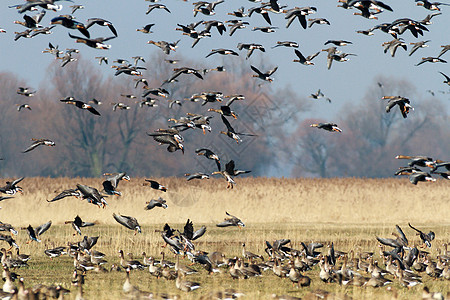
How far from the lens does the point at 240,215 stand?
34531mm

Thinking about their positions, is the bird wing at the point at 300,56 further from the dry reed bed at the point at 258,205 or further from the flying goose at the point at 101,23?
the dry reed bed at the point at 258,205

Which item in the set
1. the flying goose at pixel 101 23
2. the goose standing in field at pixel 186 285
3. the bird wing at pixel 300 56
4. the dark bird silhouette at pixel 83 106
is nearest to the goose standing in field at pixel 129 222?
the dark bird silhouette at pixel 83 106

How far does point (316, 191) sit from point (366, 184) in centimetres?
504

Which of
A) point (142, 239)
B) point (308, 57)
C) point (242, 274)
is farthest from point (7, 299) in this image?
point (142, 239)

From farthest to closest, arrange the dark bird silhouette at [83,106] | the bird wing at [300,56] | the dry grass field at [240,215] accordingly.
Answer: the dry grass field at [240,215] < the bird wing at [300,56] < the dark bird silhouette at [83,106]

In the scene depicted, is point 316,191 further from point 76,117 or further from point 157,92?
point 76,117

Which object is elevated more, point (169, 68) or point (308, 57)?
point (169, 68)

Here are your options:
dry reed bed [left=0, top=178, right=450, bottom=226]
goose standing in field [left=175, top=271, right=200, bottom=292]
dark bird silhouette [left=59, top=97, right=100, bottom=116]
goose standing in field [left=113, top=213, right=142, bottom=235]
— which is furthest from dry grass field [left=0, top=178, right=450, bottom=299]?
dark bird silhouette [left=59, top=97, right=100, bottom=116]

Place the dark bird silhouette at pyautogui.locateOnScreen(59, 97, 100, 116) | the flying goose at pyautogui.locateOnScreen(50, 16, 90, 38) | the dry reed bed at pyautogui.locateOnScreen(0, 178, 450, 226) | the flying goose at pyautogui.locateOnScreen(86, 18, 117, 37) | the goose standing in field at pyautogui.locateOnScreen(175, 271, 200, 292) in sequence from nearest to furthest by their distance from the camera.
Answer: the goose standing in field at pyautogui.locateOnScreen(175, 271, 200, 292), the flying goose at pyautogui.locateOnScreen(50, 16, 90, 38), the dark bird silhouette at pyautogui.locateOnScreen(59, 97, 100, 116), the flying goose at pyautogui.locateOnScreen(86, 18, 117, 37), the dry reed bed at pyautogui.locateOnScreen(0, 178, 450, 226)

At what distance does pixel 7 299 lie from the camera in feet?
43.1

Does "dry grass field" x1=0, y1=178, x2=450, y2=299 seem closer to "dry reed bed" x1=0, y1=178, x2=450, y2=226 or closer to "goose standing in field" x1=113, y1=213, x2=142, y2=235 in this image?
"dry reed bed" x1=0, y1=178, x2=450, y2=226

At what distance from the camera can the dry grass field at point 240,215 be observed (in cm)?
2162

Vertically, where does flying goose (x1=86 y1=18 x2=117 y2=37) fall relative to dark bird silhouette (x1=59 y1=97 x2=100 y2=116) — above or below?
above

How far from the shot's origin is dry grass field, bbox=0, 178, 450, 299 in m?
21.6
